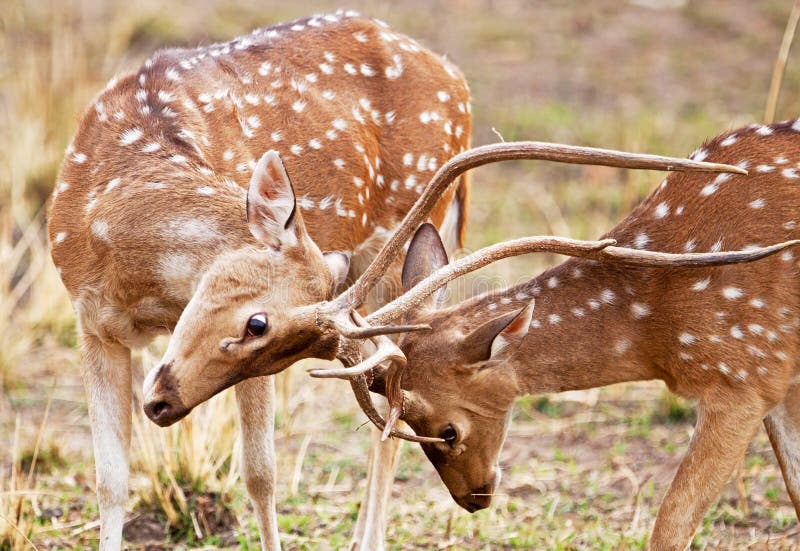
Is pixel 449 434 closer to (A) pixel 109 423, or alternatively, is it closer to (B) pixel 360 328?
(B) pixel 360 328

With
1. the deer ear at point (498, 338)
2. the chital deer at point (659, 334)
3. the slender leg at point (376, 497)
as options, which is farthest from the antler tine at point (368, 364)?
the slender leg at point (376, 497)

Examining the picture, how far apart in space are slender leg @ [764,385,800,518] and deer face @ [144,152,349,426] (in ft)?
6.63

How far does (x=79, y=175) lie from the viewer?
4.83 meters

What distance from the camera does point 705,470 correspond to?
4.66 metres

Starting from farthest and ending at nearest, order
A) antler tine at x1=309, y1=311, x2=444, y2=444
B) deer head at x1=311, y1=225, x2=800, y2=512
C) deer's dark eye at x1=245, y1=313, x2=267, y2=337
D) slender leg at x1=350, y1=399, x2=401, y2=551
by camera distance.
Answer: slender leg at x1=350, y1=399, x2=401, y2=551
deer head at x1=311, y1=225, x2=800, y2=512
deer's dark eye at x1=245, y1=313, x2=267, y2=337
antler tine at x1=309, y1=311, x2=444, y2=444

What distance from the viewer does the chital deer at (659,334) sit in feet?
15.2

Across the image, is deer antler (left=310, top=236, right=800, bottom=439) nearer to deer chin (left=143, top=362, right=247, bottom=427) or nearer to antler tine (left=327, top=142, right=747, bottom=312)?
antler tine (left=327, top=142, right=747, bottom=312)

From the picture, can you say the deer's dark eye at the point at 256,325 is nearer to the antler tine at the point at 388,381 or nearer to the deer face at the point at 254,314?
the deer face at the point at 254,314

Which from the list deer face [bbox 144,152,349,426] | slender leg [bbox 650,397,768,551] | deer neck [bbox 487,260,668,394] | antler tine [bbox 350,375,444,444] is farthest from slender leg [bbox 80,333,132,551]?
slender leg [bbox 650,397,768,551]

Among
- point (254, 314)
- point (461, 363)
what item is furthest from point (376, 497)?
point (254, 314)

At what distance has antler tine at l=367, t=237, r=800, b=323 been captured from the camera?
4266 millimetres

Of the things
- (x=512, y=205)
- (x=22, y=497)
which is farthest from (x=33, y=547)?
(x=512, y=205)

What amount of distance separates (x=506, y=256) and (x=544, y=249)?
5.6 inches

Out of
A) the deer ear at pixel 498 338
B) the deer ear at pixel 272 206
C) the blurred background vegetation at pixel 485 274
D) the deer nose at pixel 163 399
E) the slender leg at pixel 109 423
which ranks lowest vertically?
the blurred background vegetation at pixel 485 274
